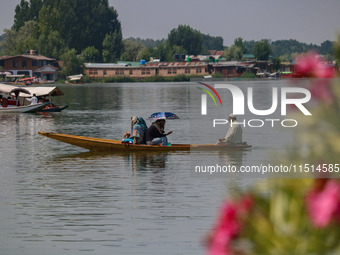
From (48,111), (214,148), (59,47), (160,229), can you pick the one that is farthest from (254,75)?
(160,229)

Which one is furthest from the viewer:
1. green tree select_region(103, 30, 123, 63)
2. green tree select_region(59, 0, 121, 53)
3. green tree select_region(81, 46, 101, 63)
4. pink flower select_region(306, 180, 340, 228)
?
green tree select_region(103, 30, 123, 63)

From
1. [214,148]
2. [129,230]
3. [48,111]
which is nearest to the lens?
[129,230]

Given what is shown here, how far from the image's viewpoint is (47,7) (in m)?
180

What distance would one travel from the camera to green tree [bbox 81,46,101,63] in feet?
561

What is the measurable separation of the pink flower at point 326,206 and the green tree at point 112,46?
175 m

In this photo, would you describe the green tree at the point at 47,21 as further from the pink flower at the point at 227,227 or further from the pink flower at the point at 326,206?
the pink flower at the point at 326,206

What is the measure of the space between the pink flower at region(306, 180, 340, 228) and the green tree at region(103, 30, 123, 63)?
17491 centimetres

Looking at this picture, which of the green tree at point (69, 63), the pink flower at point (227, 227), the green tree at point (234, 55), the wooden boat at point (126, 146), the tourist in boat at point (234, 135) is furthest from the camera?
the green tree at point (234, 55)

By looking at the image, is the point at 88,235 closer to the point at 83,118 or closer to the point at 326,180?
the point at 326,180

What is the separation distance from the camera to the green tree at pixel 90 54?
170875 mm

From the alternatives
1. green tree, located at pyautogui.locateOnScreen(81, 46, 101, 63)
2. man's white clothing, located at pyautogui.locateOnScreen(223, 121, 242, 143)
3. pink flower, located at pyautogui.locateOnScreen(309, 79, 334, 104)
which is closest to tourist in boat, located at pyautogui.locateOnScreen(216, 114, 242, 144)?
man's white clothing, located at pyautogui.locateOnScreen(223, 121, 242, 143)

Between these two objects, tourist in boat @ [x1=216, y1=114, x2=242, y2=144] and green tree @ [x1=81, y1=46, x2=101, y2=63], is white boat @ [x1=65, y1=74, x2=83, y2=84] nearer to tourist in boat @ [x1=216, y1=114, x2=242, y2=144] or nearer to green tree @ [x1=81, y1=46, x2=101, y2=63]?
green tree @ [x1=81, y1=46, x2=101, y2=63]

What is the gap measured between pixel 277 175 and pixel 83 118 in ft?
165

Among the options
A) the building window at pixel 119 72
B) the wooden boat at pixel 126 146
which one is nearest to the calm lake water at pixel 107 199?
the wooden boat at pixel 126 146
